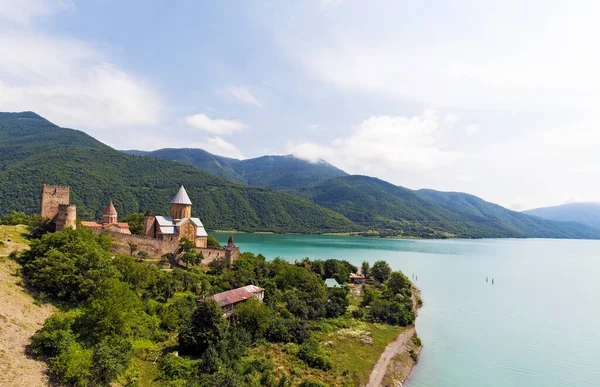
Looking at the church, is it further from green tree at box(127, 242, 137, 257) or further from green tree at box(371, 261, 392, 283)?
green tree at box(371, 261, 392, 283)

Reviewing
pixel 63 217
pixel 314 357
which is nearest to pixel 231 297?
pixel 314 357

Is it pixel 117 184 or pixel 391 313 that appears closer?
pixel 391 313

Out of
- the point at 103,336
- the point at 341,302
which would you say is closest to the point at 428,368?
the point at 341,302

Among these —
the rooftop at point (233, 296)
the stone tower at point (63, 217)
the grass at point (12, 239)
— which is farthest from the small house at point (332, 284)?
the grass at point (12, 239)

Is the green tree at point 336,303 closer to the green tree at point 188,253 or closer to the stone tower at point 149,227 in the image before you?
the green tree at point 188,253

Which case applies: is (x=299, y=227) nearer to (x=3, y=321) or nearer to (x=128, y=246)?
(x=128, y=246)

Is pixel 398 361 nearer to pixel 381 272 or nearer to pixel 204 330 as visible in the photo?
pixel 204 330

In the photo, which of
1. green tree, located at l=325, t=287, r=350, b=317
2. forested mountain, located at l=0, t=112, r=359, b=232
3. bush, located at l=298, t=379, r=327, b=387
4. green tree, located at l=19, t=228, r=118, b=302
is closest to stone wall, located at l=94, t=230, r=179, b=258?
green tree, located at l=19, t=228, r=118, b=302

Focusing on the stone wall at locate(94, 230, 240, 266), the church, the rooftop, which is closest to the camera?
the rooftop
